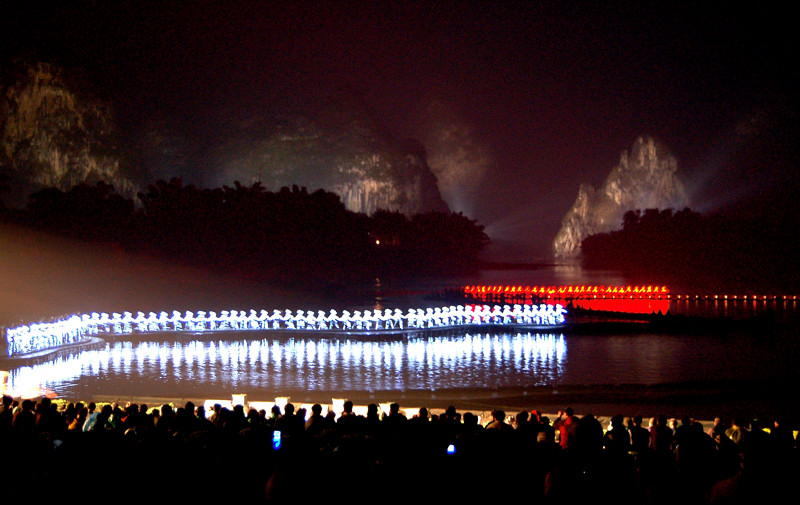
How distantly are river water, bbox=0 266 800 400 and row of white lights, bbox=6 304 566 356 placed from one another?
1017 mm

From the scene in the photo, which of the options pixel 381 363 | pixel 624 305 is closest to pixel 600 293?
pixel 624 305

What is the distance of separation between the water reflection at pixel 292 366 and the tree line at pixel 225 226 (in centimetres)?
2238

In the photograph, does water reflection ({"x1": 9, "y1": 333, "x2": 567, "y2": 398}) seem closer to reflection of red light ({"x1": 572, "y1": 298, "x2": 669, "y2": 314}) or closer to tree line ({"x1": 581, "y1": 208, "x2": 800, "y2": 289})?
reflection of red light ({"x1": 572, "y1": 298, "x2": 669, "y2": 314})

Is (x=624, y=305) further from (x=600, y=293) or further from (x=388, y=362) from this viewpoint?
(x=388, y=362)

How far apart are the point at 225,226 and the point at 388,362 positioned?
33.0 metres

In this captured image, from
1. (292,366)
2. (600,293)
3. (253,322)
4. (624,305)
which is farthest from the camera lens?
(600,293)

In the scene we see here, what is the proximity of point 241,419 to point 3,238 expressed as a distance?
4157 cm

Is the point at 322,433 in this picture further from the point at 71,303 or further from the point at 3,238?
the point at 3,238

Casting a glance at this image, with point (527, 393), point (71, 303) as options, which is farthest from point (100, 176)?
point (527, 393)

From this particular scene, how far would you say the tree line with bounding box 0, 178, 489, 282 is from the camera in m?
→ 48.0

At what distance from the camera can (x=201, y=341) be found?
29453 mm

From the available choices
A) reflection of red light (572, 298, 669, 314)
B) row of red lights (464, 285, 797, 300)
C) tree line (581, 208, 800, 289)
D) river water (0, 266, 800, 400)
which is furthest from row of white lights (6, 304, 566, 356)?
tree line (581, 208, 800, 289)

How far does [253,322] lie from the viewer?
31672 mm

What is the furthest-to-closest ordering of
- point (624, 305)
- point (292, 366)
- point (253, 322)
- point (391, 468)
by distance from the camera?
point (624, 305)
point (253, 322)
point (292, 366)
point (391, 468)
